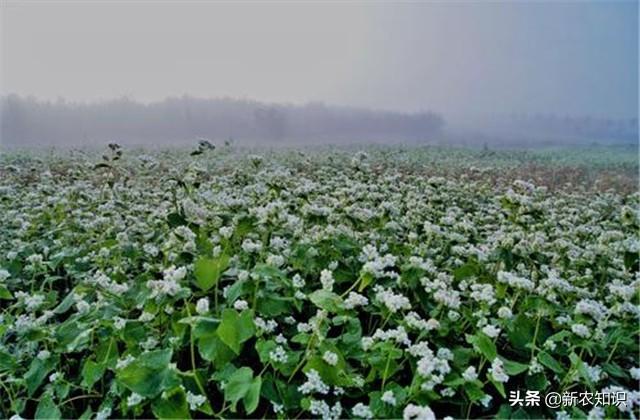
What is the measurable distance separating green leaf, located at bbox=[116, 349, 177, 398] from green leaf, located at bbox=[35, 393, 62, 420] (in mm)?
151

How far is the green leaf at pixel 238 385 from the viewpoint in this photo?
76 cm

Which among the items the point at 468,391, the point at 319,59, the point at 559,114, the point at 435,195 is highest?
the point at 319,59

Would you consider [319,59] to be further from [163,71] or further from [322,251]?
[322,251]

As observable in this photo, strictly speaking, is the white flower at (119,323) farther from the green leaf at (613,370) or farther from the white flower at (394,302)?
the green leaf at (613,370)

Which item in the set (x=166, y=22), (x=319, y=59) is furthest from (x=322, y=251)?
(x=166, y=22)

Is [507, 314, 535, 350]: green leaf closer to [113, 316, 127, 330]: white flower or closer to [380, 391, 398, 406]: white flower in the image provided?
[380, 391, 398, 406]: white flower

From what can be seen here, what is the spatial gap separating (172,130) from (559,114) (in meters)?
1.16

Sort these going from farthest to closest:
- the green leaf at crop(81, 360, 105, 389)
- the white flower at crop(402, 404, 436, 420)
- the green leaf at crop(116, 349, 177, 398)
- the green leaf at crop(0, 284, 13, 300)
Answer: the green leaf at crop(0, 284, 13, 300) → the green leaf at crop(81, 360, 105, 389) → the green leaf at crop(116, 349, 177, 398) → the white flower at crop(402, 404, 436, 420)

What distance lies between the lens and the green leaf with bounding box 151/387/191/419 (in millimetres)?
761

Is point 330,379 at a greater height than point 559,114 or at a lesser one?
lesser

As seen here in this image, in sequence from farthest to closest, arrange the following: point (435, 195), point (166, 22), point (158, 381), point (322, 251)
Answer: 1. point (166, 22)
2. point (435, 195)
3. point (322, 251)
4. point (158, 381)

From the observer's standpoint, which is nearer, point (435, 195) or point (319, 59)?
point (435, 195)

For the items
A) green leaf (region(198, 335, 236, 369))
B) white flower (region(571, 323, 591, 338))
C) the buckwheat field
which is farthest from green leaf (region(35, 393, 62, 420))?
white flower (region(571, 323, 591, 338))

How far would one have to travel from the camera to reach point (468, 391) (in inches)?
30.6
